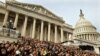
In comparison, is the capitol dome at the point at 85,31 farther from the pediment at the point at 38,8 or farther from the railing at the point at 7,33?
the railing at the point at 7,33

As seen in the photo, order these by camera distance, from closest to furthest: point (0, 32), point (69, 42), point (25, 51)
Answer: point (25, 51) < point (0, 32) < point (69, 42)

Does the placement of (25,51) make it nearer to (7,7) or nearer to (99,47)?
(7,7)

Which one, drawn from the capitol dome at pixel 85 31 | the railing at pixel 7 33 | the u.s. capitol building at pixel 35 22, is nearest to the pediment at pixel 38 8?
the u.s. capitol building at pixel 35 22

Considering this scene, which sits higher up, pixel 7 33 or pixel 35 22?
pixel 35 22

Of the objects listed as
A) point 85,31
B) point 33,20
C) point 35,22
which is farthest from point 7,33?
point 85,31

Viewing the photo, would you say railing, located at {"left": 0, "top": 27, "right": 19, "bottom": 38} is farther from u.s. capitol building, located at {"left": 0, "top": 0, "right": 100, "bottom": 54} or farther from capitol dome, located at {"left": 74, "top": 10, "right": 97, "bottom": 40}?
capitol dome, located at {"left": 74, "top": 10, "right": 97, "bottom": 40}

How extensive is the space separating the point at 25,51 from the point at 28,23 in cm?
4203

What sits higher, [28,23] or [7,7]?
[7,7]

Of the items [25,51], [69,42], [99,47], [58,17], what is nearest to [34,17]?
[58,17]

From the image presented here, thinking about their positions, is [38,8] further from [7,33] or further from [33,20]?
[7,33]

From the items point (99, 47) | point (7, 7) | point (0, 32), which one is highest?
point (7, 7)

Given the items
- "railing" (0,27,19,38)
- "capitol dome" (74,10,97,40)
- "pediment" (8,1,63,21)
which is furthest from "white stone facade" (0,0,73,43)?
"capitol dome" (74,10,97,40)

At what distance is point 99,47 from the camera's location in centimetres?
6731

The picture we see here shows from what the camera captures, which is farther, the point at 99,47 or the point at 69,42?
the point at 99,47
